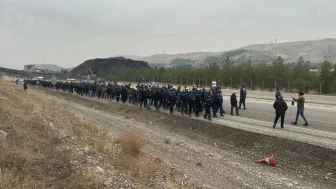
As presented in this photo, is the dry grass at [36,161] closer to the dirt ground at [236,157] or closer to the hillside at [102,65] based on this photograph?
the dirt ground at [236,157]

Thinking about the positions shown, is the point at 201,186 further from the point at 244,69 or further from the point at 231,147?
the point at 244,69

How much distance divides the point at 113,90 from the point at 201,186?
102 feet

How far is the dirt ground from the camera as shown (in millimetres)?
10859

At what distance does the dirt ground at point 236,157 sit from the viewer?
35.6ft

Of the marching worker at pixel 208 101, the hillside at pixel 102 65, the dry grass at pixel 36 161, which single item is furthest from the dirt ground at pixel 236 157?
the hillside at pixel 102 65

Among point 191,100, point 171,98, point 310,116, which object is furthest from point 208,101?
point 310,116

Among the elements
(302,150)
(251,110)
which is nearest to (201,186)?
(302,150)

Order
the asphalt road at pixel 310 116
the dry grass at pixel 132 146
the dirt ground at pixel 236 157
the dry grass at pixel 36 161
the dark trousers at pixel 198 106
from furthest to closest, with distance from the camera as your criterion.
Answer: the dark trousers at pixel 198 106 < the asphalt road at pixel 310 116 < the dry grass at pixel 132 146 < the dirt ground at pixel 236 157 < the dry grass at pixel 36 161

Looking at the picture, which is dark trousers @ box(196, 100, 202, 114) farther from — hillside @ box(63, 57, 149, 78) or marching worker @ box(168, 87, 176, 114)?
hillside @ box(63, 57, 149, 78)

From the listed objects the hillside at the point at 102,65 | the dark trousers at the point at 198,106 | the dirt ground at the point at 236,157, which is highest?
the hillside at the point at 102,65

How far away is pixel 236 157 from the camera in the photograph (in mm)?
14281

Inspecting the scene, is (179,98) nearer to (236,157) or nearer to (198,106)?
(198,106)

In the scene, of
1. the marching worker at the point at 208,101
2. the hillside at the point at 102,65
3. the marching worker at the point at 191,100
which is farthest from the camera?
the hillside at the point at 102,65

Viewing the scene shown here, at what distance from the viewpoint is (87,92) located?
51562 millimetres
